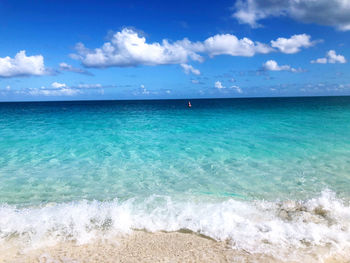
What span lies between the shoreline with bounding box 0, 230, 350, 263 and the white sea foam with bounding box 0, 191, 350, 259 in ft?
0.63

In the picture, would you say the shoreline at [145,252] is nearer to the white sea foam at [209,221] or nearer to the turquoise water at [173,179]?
the white sea foam at [209,221]

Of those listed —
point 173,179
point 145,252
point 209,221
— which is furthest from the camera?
point 173,179

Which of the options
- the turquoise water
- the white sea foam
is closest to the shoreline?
the white sea foam

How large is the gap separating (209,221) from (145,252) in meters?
1.66

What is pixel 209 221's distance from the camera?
→ 533 centimetres

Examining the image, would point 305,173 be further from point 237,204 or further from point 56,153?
point 56,153

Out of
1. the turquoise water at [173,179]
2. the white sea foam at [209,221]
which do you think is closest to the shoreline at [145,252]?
the white sea foam at [209,221]

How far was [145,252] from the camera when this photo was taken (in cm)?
437

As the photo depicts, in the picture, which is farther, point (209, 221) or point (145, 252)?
point (209, 221)

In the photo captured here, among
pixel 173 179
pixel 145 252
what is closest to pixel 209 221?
pixel 145 252

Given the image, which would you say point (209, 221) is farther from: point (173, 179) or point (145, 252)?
point (173, 179)

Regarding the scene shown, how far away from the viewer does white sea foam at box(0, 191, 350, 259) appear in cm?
460

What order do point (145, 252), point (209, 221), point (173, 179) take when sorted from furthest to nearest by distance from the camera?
point (173, 179), point (209, 221), point (145, 252)

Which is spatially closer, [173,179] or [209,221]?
[209,221]
